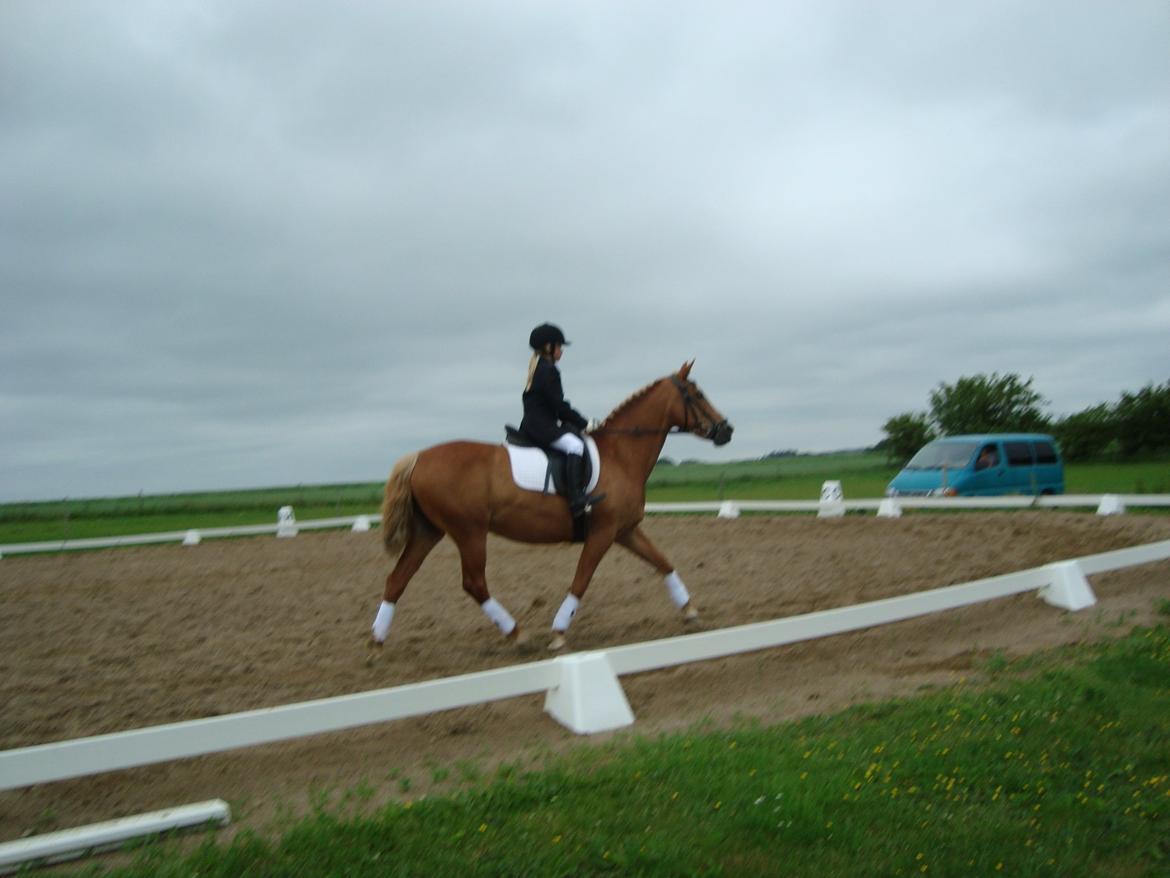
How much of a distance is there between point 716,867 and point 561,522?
4.22 m

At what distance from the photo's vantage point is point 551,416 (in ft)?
24.0

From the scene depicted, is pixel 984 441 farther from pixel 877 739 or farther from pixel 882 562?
pixel 877 739

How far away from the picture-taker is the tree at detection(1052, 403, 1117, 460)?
36.1 meters

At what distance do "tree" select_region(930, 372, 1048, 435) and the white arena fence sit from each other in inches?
910

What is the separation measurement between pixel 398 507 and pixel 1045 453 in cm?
1656

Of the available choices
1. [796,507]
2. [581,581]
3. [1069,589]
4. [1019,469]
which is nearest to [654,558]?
[581,581]

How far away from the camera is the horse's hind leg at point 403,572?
723 centimetres

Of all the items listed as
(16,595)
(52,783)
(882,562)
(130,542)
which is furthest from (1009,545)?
(130,542)

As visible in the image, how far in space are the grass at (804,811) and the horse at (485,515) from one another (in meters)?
2.59

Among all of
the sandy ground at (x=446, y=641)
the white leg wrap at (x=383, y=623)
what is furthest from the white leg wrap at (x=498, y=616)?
the white leg wrap at (x=383, y=623)

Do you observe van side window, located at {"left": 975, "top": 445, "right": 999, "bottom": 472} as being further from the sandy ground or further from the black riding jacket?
the black riding jacket

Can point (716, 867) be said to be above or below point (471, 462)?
below

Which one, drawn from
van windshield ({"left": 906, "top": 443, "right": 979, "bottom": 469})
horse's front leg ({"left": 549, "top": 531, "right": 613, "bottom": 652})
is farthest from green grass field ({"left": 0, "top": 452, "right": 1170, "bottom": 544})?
horse's front leg ({"left": 549, "top": 531, "right": 613, "bottom": 652})

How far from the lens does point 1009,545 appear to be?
11.7 meters
